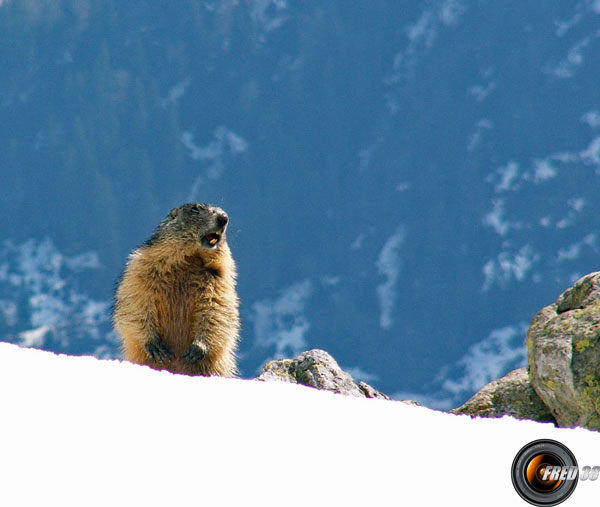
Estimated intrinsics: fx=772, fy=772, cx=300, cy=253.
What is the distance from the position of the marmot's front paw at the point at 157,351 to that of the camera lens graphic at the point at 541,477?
195 inches

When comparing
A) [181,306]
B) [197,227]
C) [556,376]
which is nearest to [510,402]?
[556,376]

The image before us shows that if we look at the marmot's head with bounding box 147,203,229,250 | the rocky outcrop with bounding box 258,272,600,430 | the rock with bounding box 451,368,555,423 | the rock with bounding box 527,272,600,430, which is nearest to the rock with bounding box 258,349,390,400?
the rocky outcrop with bounding box 258,272,600,430

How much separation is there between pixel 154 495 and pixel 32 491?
0.46 meters

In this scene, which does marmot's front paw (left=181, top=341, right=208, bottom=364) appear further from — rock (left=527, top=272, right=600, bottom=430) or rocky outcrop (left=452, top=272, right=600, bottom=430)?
rock (left=527, top=272, right=600, bottom=430)

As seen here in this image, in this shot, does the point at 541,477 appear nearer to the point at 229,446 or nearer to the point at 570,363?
the point at 229,446

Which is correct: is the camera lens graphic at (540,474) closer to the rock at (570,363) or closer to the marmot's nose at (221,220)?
the rock at (570,363)

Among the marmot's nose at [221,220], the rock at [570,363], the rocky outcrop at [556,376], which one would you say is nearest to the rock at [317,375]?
the rocky outcrop at [556,376]

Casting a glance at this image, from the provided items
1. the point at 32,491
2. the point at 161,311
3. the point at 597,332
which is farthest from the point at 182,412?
the point at 161,311

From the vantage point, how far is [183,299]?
7.95 m

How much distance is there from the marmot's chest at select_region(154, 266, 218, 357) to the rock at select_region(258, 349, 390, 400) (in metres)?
0.94

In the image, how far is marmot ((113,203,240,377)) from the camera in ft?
25.2

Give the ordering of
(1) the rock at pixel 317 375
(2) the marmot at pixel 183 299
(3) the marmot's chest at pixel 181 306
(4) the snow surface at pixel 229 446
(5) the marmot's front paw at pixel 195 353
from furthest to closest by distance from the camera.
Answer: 1. (1) the rock at pixel 317 375
2. (3) the marmot's chest at pixel 181 306
3. (2) the marmot at pixel 183 299
4. (5) the marmot's front paw at pixel 195 353
5. (4) the snow surface at pixel 229 446

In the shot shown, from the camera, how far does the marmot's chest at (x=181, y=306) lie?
786cm

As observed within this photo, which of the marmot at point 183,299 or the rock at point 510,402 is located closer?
the rock at point 510,402
